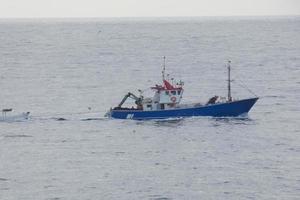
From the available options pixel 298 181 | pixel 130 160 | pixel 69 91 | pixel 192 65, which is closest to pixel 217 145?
pixel 130 160

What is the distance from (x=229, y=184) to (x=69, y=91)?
68792 millimetres

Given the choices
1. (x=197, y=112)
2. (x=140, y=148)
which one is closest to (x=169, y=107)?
(x=197, y=112)

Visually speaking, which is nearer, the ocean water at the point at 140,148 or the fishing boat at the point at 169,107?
the ocean water at the point at 140,148

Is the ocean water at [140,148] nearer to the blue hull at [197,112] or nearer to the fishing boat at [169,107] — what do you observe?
the blue hull at [197,112]

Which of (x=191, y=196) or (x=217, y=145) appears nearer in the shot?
(x=191, y=196)

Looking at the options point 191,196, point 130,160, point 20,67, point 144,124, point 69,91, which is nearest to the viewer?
point 191,196

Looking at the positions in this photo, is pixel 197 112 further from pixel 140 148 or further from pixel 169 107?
pixel 140 148

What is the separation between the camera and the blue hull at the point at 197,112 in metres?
97.5

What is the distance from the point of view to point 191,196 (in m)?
→ 60.8

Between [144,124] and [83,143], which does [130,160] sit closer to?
[83,143]

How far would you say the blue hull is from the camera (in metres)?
97.5

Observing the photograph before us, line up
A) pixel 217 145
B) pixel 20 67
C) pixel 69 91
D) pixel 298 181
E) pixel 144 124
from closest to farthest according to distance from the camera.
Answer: pixel 298 181, pixel 217 145, pixel 144 124, pixel 69 91, pixel 20 67

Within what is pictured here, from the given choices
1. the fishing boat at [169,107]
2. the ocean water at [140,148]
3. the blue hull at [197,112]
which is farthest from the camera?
the blue hull at [197,112]

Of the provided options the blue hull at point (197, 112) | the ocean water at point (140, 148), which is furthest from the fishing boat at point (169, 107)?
the ocean water at point (140, 148)
